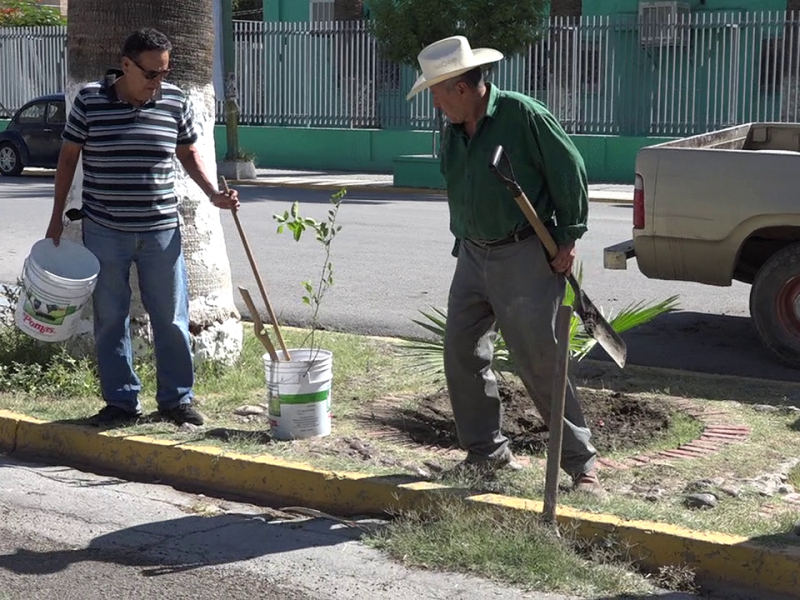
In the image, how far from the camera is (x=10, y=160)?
25375 mm

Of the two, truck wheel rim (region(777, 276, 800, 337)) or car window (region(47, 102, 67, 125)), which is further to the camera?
car window (region(47, 102, 67, 125))

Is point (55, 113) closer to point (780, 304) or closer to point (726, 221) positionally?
point (726, 221)

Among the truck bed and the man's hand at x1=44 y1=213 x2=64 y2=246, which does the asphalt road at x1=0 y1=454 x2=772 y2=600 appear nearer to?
the man's hand at x1=44 y1=213 x2=64 y2=246

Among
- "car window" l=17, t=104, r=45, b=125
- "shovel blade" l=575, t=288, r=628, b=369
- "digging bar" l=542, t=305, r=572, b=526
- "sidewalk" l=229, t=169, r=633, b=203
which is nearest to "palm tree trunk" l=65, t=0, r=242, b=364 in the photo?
"shovel blade" l=575, t=288, r=628, b=369

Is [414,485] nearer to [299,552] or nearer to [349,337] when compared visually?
[299,552]

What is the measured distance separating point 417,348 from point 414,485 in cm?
208

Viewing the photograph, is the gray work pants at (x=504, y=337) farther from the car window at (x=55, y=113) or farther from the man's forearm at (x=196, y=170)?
the car window at (x=55, y=113)

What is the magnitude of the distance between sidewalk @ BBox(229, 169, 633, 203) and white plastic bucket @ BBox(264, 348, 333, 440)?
14209 mm

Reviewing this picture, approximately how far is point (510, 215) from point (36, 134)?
69.2 feet

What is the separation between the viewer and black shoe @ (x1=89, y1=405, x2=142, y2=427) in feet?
21.3

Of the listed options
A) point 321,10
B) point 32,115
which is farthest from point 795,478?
point 321,10

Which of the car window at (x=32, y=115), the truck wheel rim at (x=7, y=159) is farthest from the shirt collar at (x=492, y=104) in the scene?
the truck wheel rim at (x=7, y=159)

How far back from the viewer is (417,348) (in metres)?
7.49

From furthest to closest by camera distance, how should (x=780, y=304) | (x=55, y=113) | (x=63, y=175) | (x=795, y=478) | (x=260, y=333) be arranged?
(x=55, y=113)
(x=780, y=304)
(x=260, y=333)
(x=63, y=175)
(x=795, y=478)
